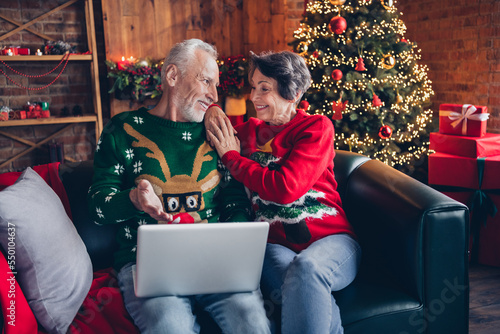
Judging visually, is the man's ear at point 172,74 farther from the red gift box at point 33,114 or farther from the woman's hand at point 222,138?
the red gift box at point 33,114

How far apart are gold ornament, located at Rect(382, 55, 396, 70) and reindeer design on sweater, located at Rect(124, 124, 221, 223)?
215 cm

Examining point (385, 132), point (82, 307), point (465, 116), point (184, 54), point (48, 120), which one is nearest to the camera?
point (82, 307)

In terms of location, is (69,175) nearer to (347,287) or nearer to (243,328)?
(243,328)

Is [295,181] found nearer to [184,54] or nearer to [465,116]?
[184,54]

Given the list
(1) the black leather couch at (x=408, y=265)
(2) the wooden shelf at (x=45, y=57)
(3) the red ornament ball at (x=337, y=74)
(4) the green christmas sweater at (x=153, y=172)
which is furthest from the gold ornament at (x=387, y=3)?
(2) the wooden shelf at (x=45, y=57)

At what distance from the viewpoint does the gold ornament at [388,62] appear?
3.22 m

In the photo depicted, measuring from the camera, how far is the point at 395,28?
3.44 metres

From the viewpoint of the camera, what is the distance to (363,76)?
128 inches

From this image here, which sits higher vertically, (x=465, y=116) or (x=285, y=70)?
(x=285, y=70)

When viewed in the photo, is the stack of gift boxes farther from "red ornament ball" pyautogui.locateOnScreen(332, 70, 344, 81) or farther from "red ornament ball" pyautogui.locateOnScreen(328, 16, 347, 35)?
"red ornament ball" pyautogui.locateOnScreen(328, 16, 347, 35)

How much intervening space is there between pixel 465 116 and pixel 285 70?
1641 mm

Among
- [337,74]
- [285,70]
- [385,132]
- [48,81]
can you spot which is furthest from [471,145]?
[48,81]

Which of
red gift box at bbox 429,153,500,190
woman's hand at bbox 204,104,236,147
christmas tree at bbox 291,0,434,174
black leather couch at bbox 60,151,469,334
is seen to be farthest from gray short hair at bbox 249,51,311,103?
christmas tree at bbox 291,0,434,174

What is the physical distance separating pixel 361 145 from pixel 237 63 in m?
1.51
